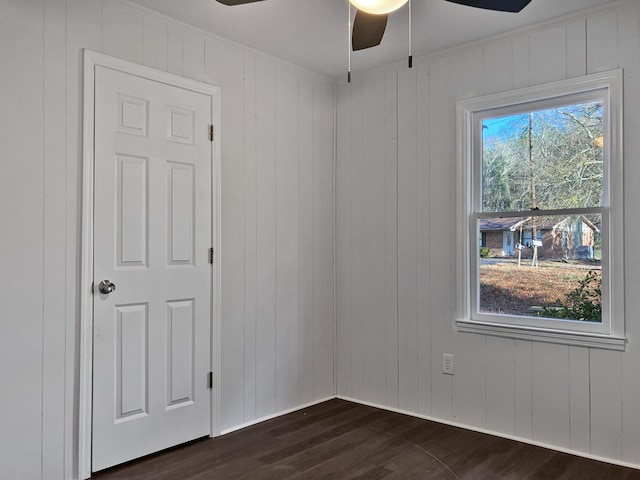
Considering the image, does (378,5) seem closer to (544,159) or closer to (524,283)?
(544,159)

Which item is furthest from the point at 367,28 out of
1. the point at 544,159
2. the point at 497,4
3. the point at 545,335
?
the point at 545,335

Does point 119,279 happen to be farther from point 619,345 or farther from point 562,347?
point 619,345

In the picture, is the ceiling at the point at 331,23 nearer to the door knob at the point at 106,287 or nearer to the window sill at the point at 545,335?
the door knob at the point at 106,287

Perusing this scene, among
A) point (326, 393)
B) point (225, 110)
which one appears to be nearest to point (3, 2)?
point (225, 110)

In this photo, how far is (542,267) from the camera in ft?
10.3

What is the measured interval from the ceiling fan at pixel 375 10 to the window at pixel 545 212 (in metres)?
1.01

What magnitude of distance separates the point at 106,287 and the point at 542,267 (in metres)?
2.47

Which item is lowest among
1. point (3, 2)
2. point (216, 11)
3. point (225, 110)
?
point (225, 110)

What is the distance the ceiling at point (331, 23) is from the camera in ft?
9.12

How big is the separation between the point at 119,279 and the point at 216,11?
5.07 ft

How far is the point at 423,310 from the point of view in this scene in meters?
3.55

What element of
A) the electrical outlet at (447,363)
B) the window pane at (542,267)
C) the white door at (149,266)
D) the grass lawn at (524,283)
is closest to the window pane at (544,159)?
the window pane at (542,267)

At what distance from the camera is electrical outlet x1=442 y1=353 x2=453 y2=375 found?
3.41 metres

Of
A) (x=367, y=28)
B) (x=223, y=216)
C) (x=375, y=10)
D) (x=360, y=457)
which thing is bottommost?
(x=360, y=457)
